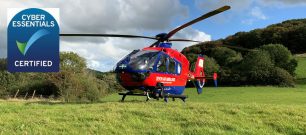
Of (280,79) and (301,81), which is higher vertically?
(280,79)

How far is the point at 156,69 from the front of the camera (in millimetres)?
16266

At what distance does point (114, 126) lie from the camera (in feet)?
32.2

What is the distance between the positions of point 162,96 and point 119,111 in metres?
5.40

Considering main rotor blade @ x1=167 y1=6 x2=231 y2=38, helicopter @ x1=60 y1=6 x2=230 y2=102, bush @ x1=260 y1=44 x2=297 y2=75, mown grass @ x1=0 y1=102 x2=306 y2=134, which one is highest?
bush @ x1=260 y1=44 x2=297 y2=75

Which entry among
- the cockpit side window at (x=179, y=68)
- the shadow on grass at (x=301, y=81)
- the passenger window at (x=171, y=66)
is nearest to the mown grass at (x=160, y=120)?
the passenger window at (x=171, y=66)

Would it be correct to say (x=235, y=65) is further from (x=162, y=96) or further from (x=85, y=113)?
(x=85, y=113)

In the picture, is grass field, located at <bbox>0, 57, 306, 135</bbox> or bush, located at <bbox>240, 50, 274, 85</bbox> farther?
bush, located at <bbox>240, 50, 274, 85</bbox>

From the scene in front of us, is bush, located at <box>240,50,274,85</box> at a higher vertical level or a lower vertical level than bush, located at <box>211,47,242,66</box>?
lower

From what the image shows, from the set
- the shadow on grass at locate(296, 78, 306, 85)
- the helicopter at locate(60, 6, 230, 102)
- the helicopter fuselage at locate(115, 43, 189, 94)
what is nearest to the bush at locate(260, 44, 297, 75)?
the shadow on grass at locate(296, 78, 306, 85)

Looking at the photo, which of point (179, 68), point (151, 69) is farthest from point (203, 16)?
point (179, 68)

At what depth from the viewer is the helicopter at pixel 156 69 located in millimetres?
15531

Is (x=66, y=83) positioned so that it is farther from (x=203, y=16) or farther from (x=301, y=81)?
(x=301, y=81)

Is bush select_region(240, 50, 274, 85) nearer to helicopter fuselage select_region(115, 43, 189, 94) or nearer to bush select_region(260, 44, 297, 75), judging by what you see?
bush select_region(260, 44, 297, 75)

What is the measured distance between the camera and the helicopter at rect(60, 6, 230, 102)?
15.5 m
